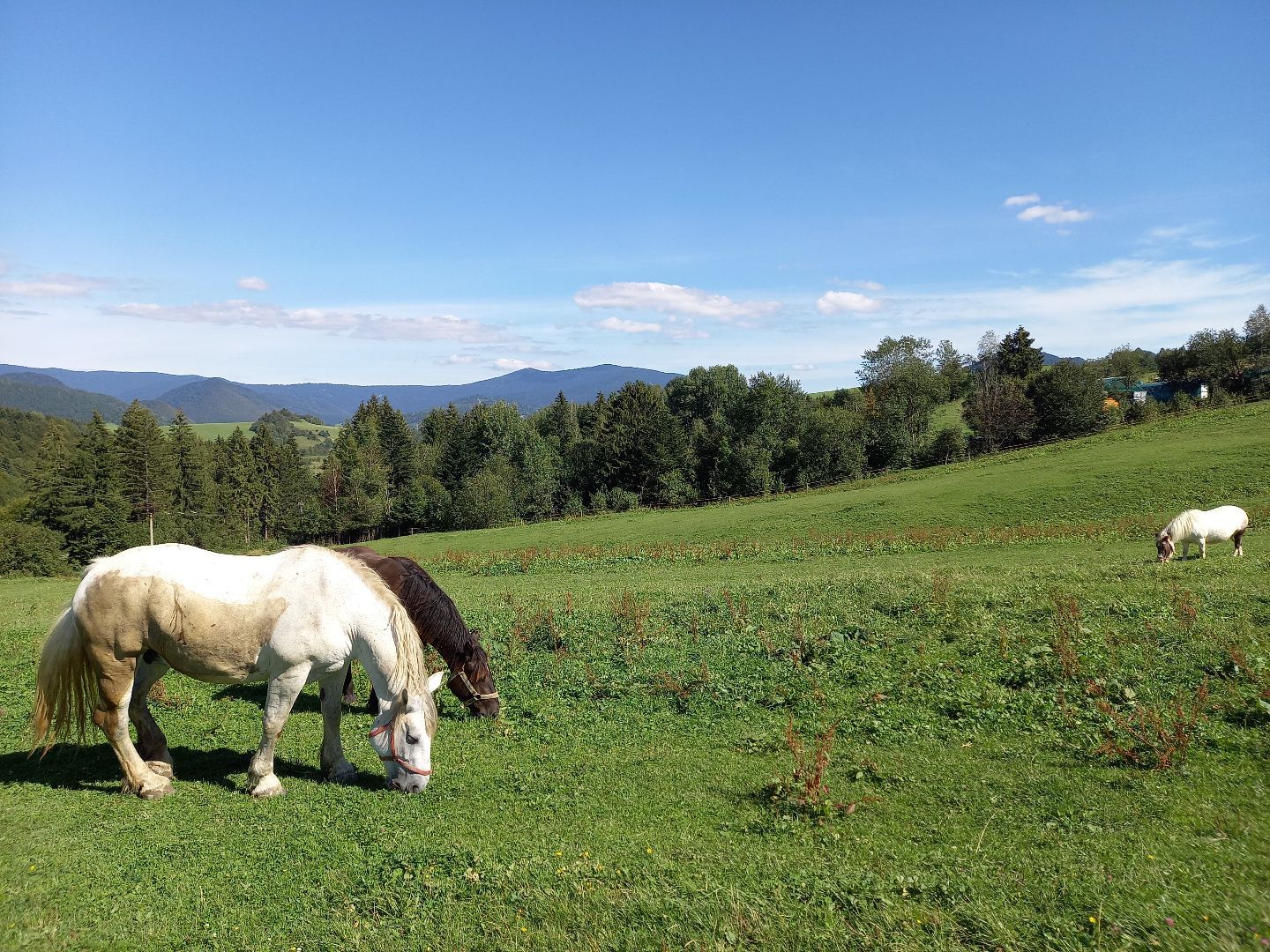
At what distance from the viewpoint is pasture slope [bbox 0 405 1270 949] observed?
16.0ft

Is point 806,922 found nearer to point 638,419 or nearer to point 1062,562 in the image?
point 1062,562

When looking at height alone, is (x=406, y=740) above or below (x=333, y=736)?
above

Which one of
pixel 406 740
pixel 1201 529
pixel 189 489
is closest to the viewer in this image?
pixel 406 740

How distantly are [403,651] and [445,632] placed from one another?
1.59m

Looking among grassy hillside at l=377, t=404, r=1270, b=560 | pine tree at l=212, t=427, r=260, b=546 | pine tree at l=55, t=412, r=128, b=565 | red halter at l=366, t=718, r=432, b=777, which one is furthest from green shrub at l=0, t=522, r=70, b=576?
red halter at l=366, t=718, r=432, b=777

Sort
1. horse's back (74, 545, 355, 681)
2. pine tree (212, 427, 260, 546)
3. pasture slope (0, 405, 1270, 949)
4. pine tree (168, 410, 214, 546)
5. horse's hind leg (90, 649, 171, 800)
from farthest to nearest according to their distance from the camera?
1. pine tree (212, 427, 260, 546)
2. pine tree (168, 410, 214, 546)
3. horse's hind leg (90, 649, 171, 800)
4. horse's back (74, 545, 355, 681)
5. pasture slope (0, 405, 1270, 949)

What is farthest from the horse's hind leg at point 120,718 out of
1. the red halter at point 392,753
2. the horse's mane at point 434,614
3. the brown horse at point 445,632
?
the horse's mane at point 434,614

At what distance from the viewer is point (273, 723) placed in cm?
789

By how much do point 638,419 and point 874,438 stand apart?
2882 cm

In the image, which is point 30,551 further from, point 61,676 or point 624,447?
point 61,676

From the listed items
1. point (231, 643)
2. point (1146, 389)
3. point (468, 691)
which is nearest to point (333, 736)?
point (231, 643)

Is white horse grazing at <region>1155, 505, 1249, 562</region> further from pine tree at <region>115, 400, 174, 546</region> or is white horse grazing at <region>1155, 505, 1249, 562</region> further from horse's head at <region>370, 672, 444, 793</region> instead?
pine tree at <region>115, 400, 174, 546</region>

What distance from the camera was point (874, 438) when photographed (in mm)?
83625

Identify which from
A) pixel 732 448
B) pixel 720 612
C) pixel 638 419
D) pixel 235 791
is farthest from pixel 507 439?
pixel 235 791
